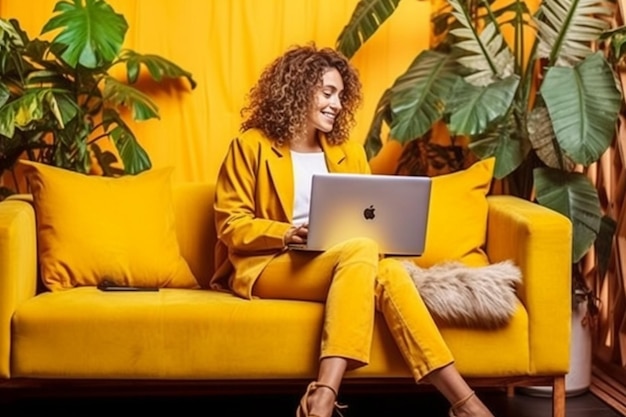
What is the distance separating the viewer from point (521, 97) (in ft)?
9.68

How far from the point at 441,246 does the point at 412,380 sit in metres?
0.47

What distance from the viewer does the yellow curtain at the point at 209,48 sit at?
10.5 feet

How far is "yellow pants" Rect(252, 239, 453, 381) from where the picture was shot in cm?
220

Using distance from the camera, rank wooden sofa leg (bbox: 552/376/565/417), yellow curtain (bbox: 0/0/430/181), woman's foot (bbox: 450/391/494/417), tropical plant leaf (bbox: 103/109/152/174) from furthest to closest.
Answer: yellow curtain (bbox: 0/0/430/181), tropical plant leaf (bbox: 103/109/152/174), wooden sofa leg (bbox: 552/376/565/417), woman's foot (bbox: 450/391/494/417)

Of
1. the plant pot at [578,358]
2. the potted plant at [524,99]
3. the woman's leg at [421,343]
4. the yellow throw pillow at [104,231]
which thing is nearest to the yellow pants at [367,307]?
the woman's leg at [421,343]

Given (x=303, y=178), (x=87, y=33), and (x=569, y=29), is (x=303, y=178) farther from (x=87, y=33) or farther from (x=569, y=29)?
(x=569, y=29)

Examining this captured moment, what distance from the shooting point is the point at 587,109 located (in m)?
2.68

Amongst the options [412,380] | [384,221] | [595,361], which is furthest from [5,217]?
[595,361]

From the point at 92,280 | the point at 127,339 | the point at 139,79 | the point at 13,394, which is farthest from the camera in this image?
the point at 139,79

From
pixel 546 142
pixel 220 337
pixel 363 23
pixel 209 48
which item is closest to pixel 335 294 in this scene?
pixel 220 337

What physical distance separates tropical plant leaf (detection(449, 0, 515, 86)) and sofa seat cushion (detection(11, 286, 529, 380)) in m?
0.93

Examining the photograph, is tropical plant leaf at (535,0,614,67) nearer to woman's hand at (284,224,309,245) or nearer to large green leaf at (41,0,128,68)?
woman's hand at (284,224,309,245)

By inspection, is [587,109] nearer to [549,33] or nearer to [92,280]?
[549,33]

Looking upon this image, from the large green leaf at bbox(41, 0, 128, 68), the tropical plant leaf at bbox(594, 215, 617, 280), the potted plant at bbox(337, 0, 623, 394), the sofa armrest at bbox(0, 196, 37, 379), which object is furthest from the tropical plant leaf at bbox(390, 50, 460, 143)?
the sofa armrest at bbox(0, 196, 37, 379)
